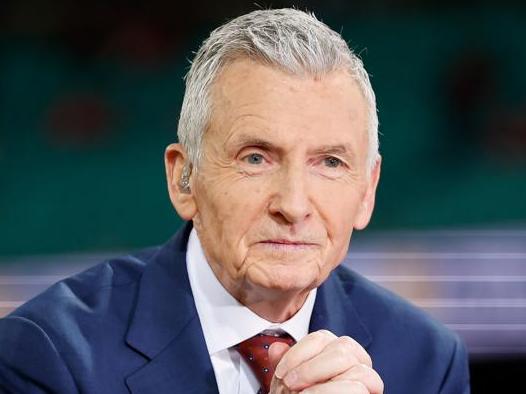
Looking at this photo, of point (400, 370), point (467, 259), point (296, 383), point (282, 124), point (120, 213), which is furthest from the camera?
point (120, 213)

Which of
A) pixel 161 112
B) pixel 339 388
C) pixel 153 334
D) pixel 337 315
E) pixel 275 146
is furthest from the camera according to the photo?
pixel 161 112

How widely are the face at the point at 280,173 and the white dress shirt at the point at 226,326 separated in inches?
4.0

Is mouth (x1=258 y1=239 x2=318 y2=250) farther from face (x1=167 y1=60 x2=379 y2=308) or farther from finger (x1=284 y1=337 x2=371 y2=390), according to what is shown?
finger (x1=284 y1=337 x2=371 y2=390)

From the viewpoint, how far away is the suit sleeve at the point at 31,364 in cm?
161

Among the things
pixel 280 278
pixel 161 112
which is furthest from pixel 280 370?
pixel 161 112

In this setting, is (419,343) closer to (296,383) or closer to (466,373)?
(466,373)

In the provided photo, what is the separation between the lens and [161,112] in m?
4.05

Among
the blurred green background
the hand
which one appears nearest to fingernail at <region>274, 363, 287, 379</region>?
the hand

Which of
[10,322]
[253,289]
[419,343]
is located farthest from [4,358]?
[419,343]

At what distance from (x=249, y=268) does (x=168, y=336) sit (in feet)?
0.66

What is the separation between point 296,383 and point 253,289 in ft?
0.81

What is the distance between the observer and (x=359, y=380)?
4.91 feet

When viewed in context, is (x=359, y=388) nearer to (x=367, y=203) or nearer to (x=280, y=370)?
(x=280, y=370)

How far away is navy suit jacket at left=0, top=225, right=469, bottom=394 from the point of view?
1640mm
